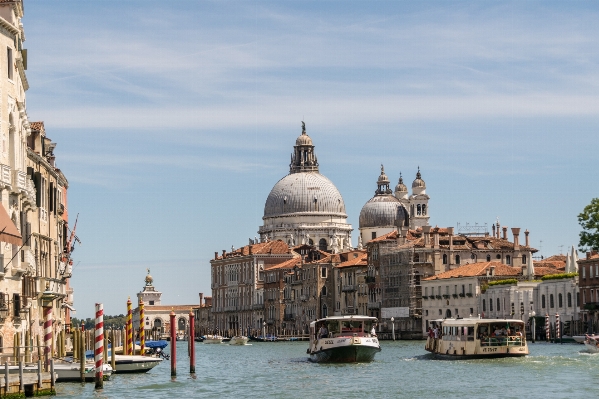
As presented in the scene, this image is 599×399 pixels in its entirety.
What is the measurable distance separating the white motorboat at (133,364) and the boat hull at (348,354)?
9982 millimetres

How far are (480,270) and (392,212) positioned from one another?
58.5 meters

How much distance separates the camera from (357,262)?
133 m

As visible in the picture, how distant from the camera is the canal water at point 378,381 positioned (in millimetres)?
39531

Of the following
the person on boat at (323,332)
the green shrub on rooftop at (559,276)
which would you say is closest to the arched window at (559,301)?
the green shrub on rooftop at (559,276)

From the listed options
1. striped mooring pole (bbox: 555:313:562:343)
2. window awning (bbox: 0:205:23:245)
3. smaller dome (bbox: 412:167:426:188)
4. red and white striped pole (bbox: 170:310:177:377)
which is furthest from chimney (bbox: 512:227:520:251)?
window awning (bbox: 0:205:23:245)

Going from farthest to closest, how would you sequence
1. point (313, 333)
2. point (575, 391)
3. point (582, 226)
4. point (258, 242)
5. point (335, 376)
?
1. point (258, 242)
2. point (582, 226)
3. point (313, 333)
4. point (335, 376)
5. point (575, 391)

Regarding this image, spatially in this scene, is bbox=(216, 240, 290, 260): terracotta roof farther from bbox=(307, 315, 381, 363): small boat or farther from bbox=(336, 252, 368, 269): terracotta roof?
bbox=(307, 315, 381, 363): small boat

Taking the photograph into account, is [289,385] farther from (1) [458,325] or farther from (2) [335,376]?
(1) [458,325]

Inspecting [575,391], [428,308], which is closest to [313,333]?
[575,391]

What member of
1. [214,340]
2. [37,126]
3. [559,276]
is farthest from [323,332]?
[214,340]

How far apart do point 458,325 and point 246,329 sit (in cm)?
10364

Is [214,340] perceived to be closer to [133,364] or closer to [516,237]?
[516,237]

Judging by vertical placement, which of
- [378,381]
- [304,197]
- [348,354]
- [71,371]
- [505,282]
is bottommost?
[378,381]

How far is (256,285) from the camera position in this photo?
15888cm
